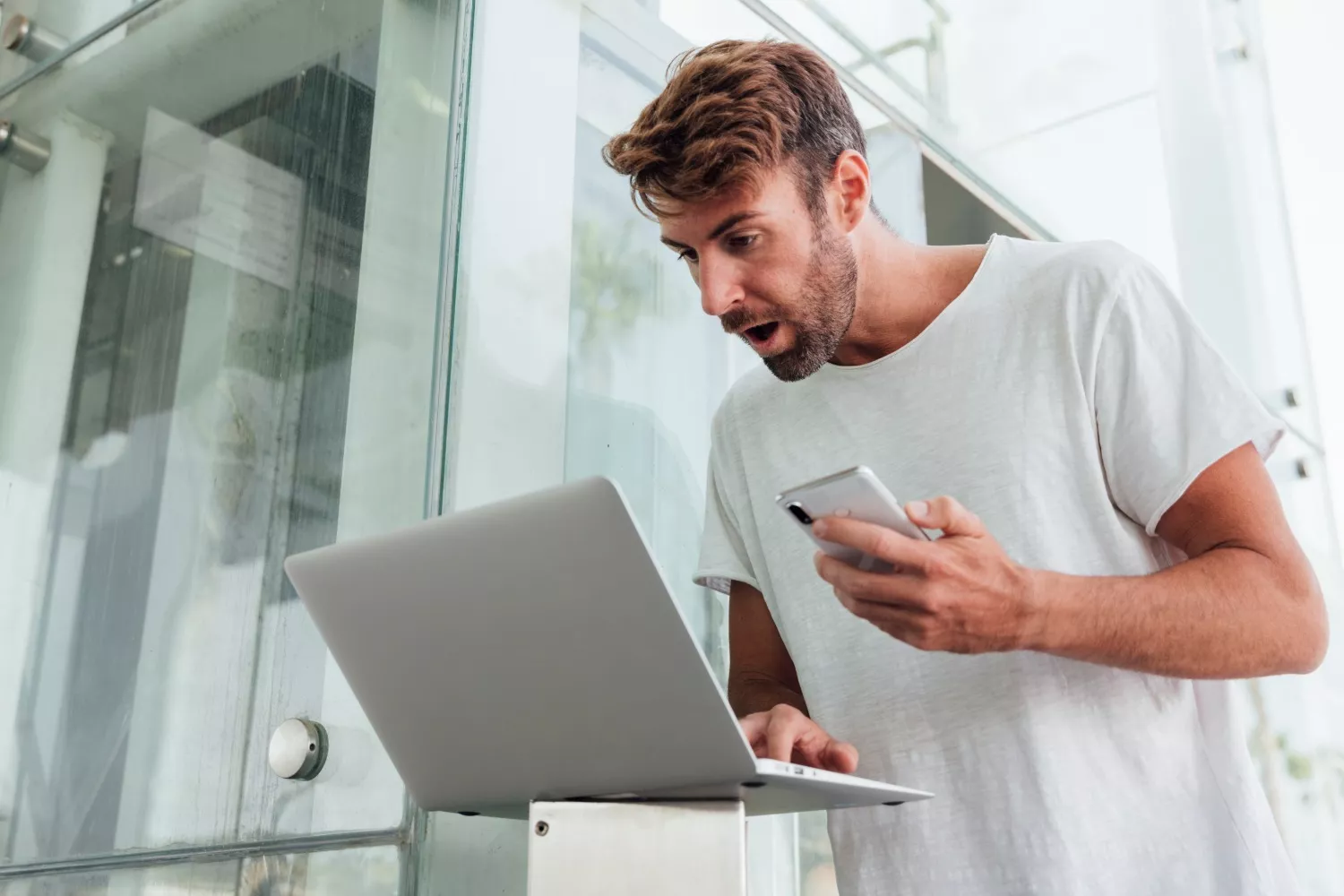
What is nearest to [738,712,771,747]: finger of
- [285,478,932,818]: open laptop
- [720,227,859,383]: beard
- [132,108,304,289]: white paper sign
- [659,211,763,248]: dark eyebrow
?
[285,478,932,818]: open laptop

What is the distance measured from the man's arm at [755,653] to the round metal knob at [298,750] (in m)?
0.46

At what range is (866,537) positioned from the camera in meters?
0.79

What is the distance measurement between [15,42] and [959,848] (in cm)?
195

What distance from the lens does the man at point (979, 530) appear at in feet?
3.24

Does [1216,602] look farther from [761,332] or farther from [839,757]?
[761,332]

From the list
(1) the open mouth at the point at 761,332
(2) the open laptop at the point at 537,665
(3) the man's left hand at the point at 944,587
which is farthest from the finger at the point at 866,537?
(1) the open mouth at the point at 761,332

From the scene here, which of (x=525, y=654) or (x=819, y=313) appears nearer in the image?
(x=525, y=654)

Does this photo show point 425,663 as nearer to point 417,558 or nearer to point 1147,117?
point 417,558

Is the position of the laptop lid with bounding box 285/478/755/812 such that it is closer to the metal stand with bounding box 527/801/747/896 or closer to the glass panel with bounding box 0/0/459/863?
the metal stand with bounding box 527/801/747/896

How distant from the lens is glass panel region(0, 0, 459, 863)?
1319 millimetres

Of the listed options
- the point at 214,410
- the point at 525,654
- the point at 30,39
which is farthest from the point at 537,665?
Answer: the point at 30,39

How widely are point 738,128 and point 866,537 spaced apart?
61 cm

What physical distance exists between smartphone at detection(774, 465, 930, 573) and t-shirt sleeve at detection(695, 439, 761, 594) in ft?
1.73

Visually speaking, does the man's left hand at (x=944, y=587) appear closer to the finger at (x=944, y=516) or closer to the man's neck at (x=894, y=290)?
the finger at (x=944, y=516)
